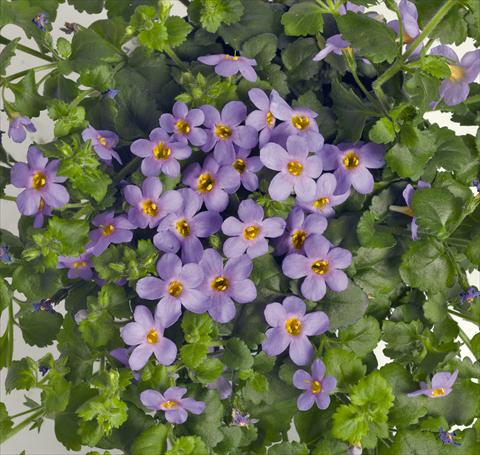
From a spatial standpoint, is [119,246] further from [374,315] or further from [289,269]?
[374,315]

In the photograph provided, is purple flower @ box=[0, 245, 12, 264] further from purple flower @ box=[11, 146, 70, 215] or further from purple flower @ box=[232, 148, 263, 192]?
purple flower @ box=[232, 148, 263, 192]

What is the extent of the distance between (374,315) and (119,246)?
32cm

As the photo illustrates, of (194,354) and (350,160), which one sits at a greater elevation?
(350,160)

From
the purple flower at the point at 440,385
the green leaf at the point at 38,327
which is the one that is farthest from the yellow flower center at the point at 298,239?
the green leaf at the point at 38,327

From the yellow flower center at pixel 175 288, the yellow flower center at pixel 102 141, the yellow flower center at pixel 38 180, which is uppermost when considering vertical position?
the yellow flower center at pixel 102 141

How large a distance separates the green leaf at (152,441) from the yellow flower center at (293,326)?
0.17 m

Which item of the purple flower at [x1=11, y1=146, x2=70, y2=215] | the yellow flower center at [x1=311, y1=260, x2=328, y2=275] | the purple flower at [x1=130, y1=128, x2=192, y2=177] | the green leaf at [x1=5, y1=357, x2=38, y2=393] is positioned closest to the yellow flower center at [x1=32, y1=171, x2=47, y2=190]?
the purple flower at [x1=11, y1=146, x2=70, y2=215]

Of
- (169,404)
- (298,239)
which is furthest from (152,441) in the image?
(298,239)

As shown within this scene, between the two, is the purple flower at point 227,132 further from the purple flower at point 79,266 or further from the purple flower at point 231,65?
the purple flower at point 79,266

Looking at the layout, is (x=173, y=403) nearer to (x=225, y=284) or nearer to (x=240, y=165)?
(x=225, y=284)

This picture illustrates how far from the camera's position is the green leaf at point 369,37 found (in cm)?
A: 85

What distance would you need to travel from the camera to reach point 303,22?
91 centimetres

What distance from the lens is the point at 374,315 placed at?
102 cm

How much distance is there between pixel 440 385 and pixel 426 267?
0.14 m
